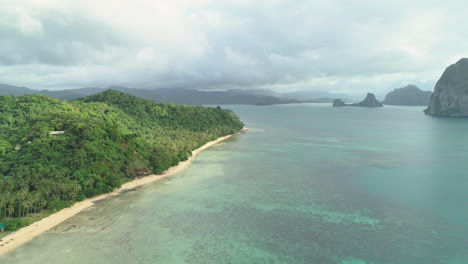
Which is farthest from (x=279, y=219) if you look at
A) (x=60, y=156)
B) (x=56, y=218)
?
(x=60, y=156)

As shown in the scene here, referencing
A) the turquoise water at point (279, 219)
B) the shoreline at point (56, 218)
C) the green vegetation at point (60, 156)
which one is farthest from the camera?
the green vegetation at point (60, 156)

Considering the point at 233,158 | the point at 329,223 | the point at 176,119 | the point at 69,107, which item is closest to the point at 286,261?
the point at 329,223

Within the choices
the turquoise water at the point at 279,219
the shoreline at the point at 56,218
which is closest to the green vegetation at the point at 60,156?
the shoreline at the point at 56,218

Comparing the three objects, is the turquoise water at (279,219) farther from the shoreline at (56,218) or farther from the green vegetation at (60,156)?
the green vegetation at (60,156)

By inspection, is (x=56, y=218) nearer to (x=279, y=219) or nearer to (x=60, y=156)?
(x=60, y=156)

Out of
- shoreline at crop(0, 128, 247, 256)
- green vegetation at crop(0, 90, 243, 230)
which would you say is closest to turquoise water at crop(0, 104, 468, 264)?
shoreline at crop(0, 128, 247, 256)

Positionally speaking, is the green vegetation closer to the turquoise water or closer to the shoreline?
the shoreline

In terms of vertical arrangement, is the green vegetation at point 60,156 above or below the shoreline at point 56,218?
above
